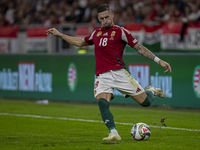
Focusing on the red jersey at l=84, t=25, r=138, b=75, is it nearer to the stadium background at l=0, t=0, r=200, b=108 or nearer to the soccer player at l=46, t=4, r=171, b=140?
the soccer player at l=46, t=4, r=171, b=140

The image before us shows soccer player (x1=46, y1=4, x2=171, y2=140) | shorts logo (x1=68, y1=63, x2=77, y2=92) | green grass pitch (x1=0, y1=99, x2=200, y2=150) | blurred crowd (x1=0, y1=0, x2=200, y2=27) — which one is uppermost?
blurred crowd (x1=0, y1=0, x2=200, y2=27)

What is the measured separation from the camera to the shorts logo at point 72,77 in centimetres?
1473

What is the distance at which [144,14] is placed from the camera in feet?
51.6

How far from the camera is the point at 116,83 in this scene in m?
7.17

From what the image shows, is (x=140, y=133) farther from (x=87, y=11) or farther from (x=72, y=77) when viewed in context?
(x=87, y=11)

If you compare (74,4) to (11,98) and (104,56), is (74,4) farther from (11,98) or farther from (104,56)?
(104,56)

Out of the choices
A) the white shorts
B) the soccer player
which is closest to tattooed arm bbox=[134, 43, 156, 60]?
the soccer player

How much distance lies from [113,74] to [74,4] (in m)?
12.4

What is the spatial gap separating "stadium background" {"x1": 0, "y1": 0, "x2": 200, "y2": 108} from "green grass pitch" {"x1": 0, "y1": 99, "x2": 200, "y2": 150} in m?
0.82

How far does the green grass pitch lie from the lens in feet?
21.5

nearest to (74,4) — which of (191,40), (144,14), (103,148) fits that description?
(144,14)

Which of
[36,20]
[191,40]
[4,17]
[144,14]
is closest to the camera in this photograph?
[191,40]

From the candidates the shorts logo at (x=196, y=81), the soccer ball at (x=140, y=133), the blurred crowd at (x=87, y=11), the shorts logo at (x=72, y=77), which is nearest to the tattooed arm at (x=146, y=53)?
the soccer ball at (x=140, y=133)

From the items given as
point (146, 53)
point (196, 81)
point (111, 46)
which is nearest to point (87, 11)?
point (196, 81)
